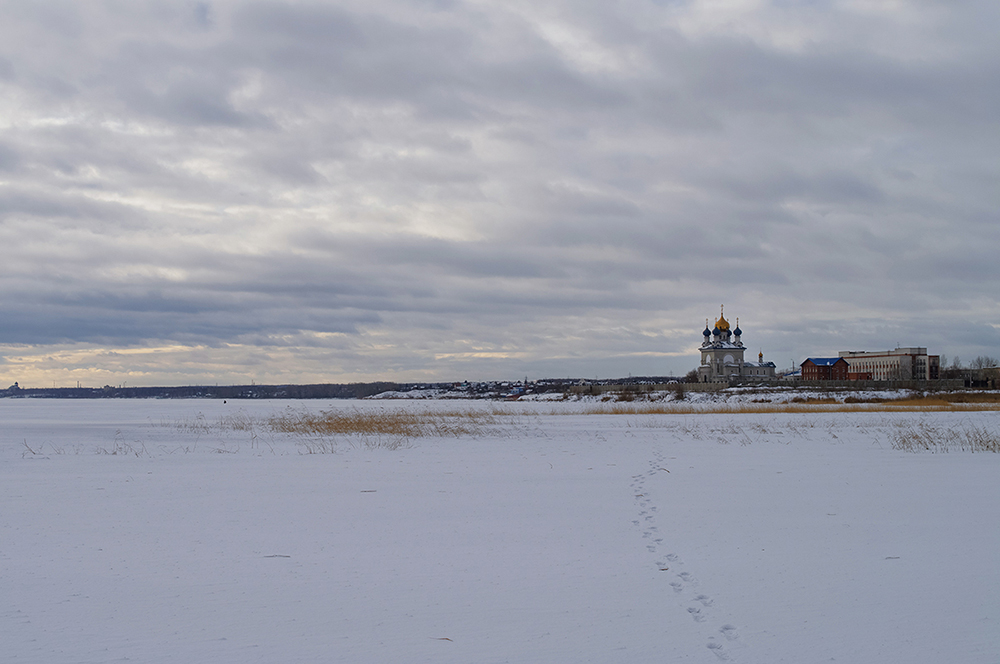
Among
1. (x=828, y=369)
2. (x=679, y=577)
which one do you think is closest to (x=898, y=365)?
(x=828, y=369)

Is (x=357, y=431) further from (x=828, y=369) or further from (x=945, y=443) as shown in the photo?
(x=828, y=369)

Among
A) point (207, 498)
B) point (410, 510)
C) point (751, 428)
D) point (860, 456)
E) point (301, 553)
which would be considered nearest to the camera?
point (301, 553)

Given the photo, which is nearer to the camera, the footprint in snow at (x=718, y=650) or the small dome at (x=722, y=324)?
the footprint in snow at (x=718, y=650)

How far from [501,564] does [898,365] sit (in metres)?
156

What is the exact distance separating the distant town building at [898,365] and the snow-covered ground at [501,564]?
14295 cm

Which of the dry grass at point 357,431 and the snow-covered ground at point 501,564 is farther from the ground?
the snow-covered ground at point 501,564

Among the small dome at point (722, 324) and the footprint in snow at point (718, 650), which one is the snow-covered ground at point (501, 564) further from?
the small dome at point (722, 324)

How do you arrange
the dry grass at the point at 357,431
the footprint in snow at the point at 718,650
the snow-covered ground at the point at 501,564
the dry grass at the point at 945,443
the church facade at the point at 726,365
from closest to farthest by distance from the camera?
the footprint in snow at the point at 718,650 → the snow-covered ground at the point at 501,564 → the dry grass at the point at 945,443 → the dry grass at the point at 357,431 → the church facade at the point at 726,365

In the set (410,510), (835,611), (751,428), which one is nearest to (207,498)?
(410,510)

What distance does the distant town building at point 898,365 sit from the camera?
14188 centimetres

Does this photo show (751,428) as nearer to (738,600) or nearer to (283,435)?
(283,435)

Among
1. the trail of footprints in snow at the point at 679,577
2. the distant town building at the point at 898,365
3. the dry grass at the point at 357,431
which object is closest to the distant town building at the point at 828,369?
the distant town building at the point at 898,365

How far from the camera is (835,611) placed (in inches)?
221

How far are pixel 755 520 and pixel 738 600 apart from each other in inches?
140
